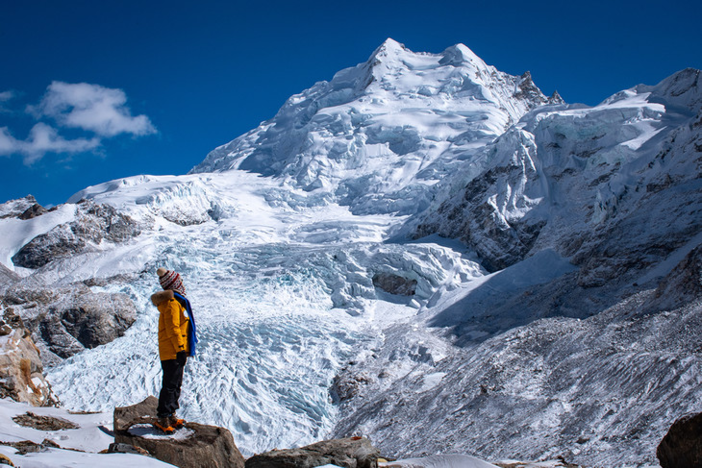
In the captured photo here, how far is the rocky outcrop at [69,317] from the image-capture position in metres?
22.2

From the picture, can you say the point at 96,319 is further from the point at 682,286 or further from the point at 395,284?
the point at 682,286

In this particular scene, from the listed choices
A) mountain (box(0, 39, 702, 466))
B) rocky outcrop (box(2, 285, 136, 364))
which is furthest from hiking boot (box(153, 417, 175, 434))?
rocky outcrop (box(2, 285, 136, 364))

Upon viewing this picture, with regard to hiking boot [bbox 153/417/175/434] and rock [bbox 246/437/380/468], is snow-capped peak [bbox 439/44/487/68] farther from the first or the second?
hiking boot [bbox 153/417/175/434]

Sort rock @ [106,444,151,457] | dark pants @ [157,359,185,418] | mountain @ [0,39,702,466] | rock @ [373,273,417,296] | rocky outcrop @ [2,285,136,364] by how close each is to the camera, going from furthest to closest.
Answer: rock @ [373,273,417,296] → rocky outcrop @ [2,285,136,364] → mountain @ [0,39,702,466] → dark pants @ [157,359,185,418] → rock @ [106,444,151,457]

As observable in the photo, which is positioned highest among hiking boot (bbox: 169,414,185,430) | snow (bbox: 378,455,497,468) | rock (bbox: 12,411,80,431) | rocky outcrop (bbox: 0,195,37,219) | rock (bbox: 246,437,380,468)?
rocky outcrop (bbox: 0,195,37,219)

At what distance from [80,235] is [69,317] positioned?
53.3 ft

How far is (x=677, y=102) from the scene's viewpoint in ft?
111

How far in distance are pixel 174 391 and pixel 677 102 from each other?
3671 cm

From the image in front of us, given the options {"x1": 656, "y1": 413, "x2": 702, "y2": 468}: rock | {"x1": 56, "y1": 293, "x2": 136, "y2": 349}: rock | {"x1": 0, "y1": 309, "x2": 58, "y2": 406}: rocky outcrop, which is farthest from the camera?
{"x1": 56, "y1": 293, "x2": 136, "y2": 349}: rock

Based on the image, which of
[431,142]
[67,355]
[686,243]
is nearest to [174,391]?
[686,243]

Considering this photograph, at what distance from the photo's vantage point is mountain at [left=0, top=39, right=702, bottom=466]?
1228 centimetres

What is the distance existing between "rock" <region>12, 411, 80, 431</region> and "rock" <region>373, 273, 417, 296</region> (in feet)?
73.7

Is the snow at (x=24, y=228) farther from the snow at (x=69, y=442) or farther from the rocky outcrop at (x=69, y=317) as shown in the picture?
the snow at (x=69, y=442)

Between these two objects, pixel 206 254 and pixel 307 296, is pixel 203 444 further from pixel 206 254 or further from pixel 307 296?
pixel 206 254
